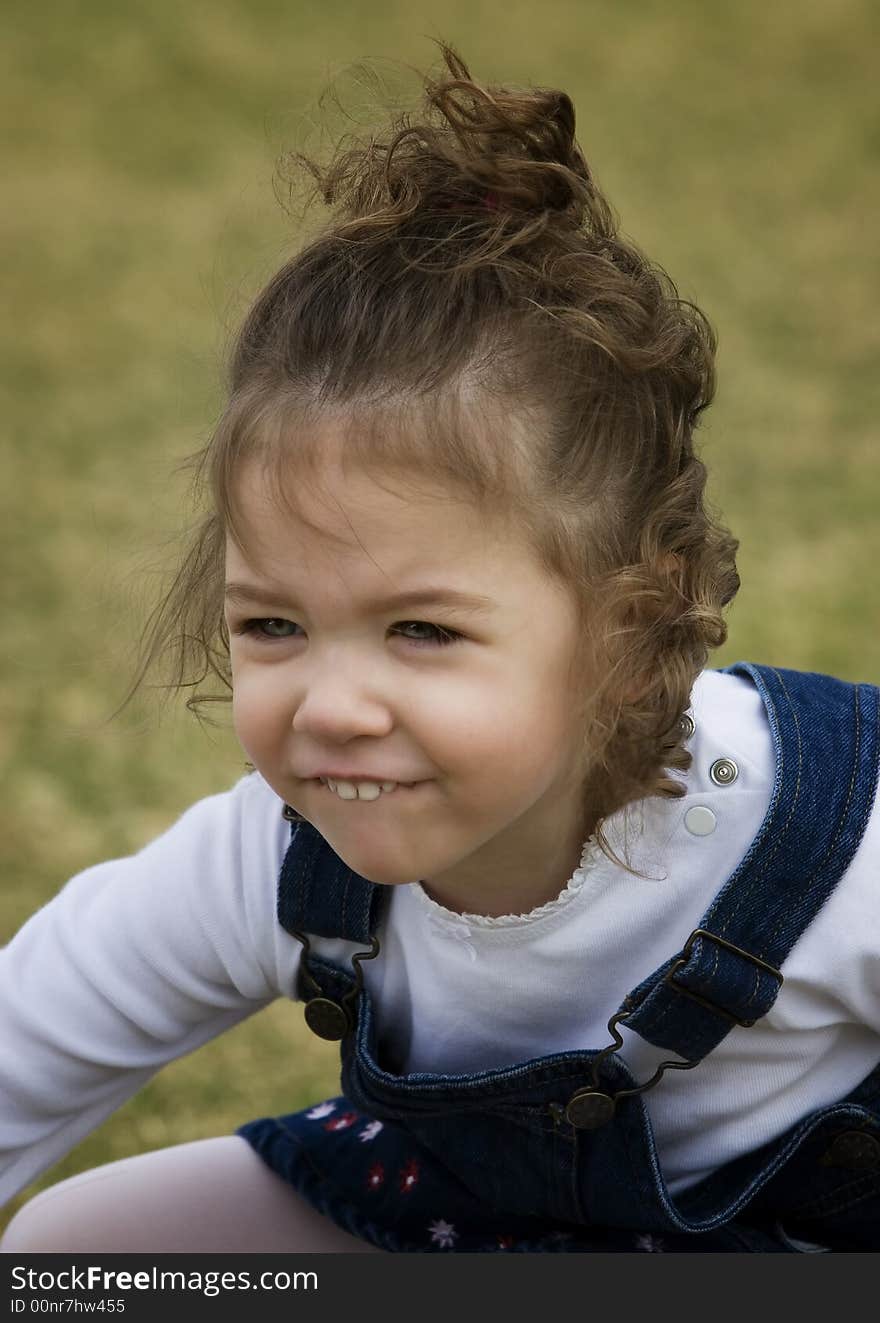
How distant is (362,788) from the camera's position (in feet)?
3.48

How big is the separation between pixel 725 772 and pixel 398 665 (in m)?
0.25

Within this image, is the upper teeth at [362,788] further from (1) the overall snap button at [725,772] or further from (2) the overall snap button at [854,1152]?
(2) the overall snap button at [854,1152]

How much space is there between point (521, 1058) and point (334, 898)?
0.53 ft

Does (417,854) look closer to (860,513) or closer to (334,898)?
(334,898)

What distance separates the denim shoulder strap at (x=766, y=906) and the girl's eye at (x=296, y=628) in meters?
0.24

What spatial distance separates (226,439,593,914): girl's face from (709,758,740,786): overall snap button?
0.11 metres

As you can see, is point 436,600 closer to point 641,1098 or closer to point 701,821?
point 701,821

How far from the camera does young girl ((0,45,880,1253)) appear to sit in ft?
3.43

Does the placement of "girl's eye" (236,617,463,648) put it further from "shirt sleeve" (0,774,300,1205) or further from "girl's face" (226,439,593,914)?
"shirt sleeve" (0,774,300,1205)

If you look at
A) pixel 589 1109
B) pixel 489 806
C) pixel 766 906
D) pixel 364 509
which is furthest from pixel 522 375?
pixel 589 1109

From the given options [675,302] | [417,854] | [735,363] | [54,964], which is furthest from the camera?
[735,363]

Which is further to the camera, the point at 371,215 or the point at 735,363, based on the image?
the point at 735,363

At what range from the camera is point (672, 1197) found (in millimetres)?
1224
